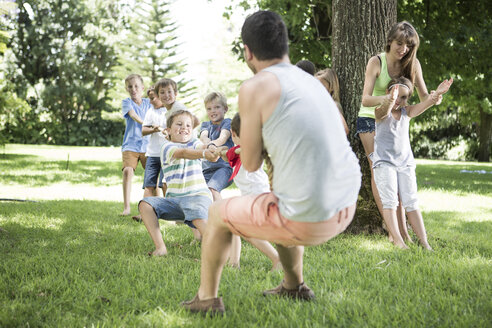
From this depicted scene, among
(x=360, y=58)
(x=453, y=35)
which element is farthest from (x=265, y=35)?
(x=453, y=35)

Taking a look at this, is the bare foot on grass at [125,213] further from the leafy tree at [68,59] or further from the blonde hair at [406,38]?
the leafy tree at [68,59]

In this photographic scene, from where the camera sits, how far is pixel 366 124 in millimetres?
4828

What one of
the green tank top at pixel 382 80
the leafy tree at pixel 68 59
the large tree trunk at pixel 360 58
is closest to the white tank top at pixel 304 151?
the green tank top at pixel 382 80

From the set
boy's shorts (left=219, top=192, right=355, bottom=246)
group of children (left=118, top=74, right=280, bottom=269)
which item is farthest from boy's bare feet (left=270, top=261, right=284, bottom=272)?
boy's shorts (left=219, top=192, right=355, bottom=246)

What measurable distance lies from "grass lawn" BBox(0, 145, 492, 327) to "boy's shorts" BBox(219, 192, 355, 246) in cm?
→ 54

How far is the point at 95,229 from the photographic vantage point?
18.2ft

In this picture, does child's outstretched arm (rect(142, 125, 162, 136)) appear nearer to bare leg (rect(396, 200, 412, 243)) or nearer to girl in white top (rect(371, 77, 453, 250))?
girl in white top (rect(371, 77, 453, 250))

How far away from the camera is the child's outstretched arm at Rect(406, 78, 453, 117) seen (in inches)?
167

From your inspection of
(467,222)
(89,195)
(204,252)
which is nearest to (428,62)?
(467,222)

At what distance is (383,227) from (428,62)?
26.9 ft

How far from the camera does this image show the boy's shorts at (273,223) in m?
2.36

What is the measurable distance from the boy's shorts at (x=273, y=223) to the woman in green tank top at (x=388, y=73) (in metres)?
2.10

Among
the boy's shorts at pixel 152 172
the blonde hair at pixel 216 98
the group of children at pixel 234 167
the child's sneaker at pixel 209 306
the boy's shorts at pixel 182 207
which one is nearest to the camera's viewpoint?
the child's sneaker at pixel 209 306

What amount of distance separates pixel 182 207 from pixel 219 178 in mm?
781
